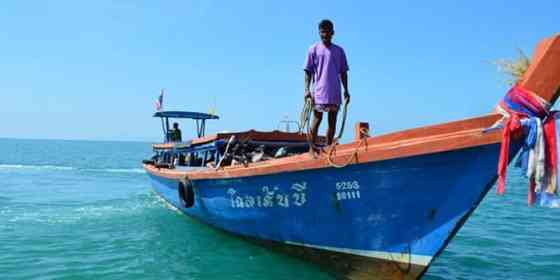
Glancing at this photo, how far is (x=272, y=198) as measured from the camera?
6.25m

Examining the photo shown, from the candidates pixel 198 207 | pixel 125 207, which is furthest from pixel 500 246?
pixel 125 207

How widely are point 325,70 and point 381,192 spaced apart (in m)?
1.82

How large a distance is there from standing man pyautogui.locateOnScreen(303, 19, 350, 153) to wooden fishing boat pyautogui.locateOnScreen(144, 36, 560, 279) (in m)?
0.66

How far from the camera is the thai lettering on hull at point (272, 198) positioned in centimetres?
581

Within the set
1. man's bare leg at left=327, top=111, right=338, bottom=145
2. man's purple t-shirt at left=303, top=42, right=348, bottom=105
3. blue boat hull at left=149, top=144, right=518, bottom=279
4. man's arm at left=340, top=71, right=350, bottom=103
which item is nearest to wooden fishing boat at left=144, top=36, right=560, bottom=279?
blue boat hull at left=149, top=144, right=518, bottom=279

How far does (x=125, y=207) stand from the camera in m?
13.9

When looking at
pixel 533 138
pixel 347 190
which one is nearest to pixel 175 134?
pixel 347 190

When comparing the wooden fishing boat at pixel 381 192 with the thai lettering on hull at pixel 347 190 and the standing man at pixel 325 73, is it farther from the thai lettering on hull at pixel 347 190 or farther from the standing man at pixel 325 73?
the standing man at pixel 325 73

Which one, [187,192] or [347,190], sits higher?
[347,190]

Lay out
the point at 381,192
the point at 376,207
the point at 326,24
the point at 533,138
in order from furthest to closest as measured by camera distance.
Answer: the point at 326,24
the point at 376,207
the point at 381,192
the point at 533,138

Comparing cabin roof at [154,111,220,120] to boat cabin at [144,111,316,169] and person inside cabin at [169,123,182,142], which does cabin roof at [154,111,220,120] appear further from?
boat cabin at [144,111,316,169]

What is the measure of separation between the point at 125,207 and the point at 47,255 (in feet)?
20.6

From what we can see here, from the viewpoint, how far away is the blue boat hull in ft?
14.6

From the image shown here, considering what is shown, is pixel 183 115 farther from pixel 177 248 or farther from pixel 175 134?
pixel 177 248
